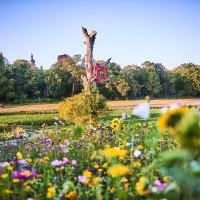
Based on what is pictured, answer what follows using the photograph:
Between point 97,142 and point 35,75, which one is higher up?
point 35,75

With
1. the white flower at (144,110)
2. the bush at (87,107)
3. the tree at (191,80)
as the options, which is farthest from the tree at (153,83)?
the white flower at (144,110)

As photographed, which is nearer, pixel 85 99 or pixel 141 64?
pixel 85 99

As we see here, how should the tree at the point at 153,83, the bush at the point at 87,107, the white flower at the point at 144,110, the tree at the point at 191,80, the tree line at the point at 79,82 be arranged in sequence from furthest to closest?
the tree at the point at 191,80 → the tree at the point at 153,83 → the tree line at the point at 79,82 → the bush at the point at 87,107 → the white flower at the point at 144,110

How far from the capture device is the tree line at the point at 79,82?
45.7 m

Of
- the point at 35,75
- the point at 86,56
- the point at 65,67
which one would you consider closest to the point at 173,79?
the point at 65,67

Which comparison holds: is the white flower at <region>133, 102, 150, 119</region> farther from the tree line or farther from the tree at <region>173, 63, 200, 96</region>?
the tree at <region>173, 63, 200, 96</region>

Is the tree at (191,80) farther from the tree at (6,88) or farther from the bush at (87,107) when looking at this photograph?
the bush at (87,107)

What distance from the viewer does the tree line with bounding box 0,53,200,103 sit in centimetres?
4573

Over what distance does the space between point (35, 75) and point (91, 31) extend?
33.7 m

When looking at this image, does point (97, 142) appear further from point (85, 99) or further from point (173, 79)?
point (173, 79)

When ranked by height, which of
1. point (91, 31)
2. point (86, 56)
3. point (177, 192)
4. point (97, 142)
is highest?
point (91, 31)

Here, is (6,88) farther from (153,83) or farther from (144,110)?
(144,110)

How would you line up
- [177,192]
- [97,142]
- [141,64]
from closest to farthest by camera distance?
[177,192] → [97,142] → [141,64]

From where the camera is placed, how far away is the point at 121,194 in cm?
209
